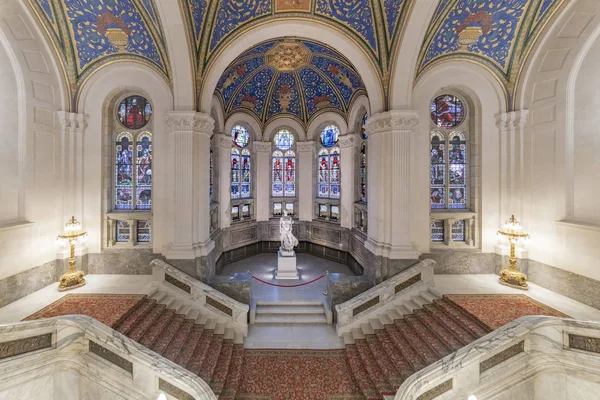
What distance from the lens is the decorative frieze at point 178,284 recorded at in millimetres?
7629

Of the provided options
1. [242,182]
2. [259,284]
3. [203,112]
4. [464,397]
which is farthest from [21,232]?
[464,397]

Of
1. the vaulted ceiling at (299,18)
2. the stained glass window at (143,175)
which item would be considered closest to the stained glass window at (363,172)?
the vaulted ceiling at (299,18)

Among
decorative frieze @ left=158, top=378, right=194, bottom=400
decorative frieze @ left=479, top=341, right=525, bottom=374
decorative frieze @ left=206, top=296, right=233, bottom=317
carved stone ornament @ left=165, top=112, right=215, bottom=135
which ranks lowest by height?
decorative frieze @ left=158, top=378, right=194, bottom=400

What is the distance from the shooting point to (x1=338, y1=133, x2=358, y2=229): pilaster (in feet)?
40.9

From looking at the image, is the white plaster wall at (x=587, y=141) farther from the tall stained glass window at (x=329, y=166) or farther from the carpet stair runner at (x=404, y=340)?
the tall stained glass window at (x=329, y=166)

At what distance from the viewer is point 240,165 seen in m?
14.0

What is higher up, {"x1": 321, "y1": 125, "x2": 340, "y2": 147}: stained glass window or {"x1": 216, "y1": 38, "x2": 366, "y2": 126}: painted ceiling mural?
{"x1": 216, "y1": 38, "x2": 366, "y2": 126}: painted ceiling mural

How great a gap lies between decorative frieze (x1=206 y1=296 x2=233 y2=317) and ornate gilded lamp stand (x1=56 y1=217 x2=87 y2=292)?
13.2 ft

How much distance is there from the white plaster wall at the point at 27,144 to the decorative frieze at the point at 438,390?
1025 centimetres

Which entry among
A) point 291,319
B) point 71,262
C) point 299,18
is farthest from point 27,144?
point 291,319

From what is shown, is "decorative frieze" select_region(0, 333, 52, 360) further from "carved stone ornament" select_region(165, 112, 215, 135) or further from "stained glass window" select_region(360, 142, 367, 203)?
"stained glass window" select_region(360, 142, 367, 203)

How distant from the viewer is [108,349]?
4.77m

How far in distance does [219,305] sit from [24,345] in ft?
12.9

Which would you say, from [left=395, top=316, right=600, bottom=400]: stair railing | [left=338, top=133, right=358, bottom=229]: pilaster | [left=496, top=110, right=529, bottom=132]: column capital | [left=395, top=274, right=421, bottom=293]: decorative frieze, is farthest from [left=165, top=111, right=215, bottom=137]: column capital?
[left=496, top=110, right=529, bottom=132]: column capital
